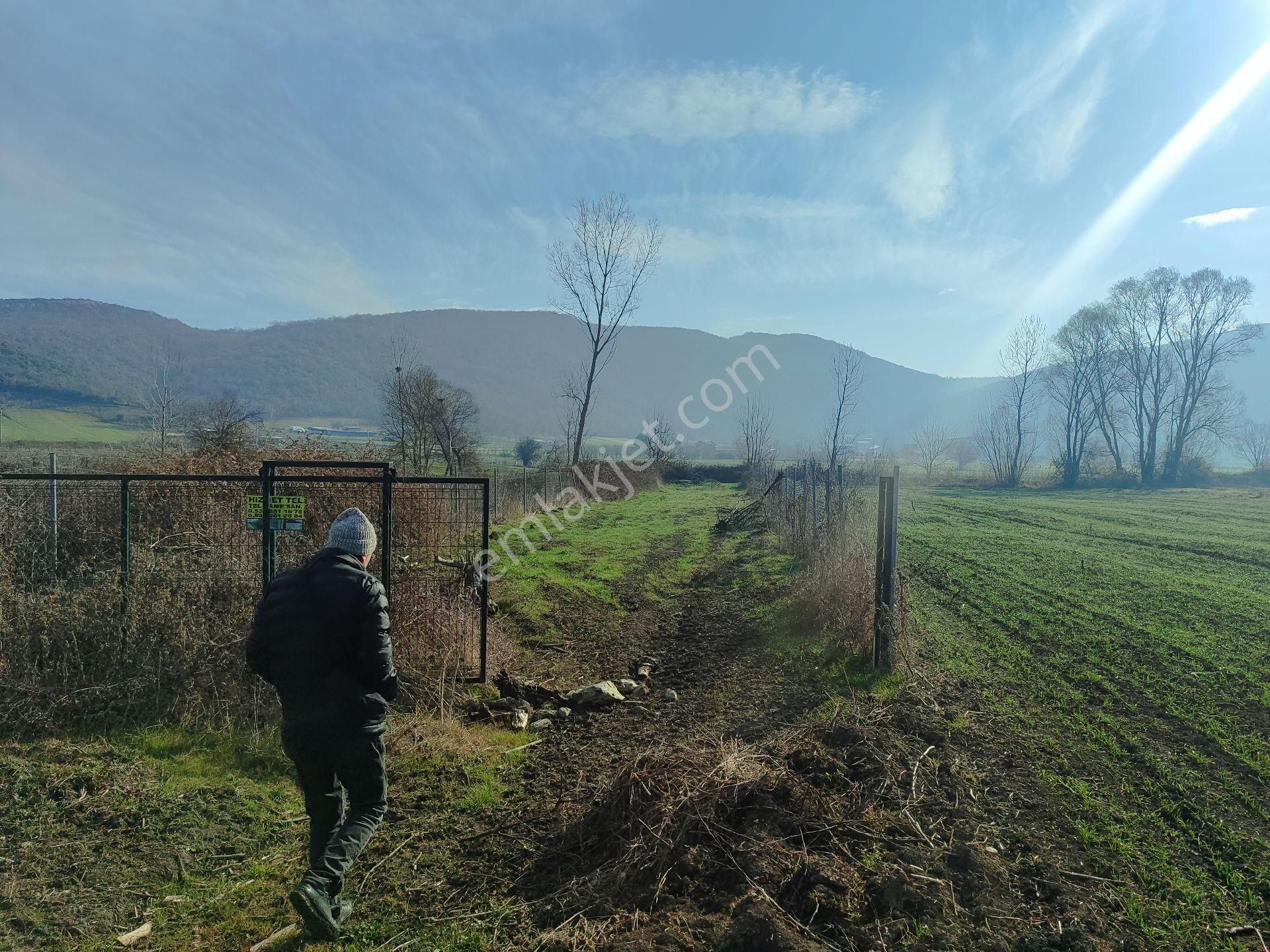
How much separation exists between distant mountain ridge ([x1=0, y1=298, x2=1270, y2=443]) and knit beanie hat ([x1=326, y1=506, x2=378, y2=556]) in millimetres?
87087

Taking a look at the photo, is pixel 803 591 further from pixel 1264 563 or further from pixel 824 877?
pixel 1264 563

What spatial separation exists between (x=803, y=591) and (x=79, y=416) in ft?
269

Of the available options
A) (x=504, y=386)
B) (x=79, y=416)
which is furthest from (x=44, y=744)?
(x=504, y=386)

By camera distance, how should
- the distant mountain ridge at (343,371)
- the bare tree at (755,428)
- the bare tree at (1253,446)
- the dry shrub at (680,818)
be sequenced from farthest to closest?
the distant mountain ridge at (343,371) → the bare tree at (1253,446) → the bare tree at (755,428) → the dry shrub at (680,818)

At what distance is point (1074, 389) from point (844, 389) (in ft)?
165

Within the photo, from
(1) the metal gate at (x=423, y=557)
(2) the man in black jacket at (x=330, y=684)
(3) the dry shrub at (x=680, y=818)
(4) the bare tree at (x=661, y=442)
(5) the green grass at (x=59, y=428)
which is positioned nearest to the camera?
(2) the man in black jacket at (x=330, y=684)

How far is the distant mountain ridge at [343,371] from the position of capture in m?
108

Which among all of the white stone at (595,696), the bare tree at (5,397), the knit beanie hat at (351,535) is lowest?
the white stone at (595,696)

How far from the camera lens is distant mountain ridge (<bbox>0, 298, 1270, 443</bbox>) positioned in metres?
108

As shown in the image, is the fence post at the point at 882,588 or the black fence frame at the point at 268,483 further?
the fence post at the point at 882,588

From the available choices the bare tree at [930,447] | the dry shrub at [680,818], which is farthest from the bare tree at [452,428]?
the bare tree at [930,447]

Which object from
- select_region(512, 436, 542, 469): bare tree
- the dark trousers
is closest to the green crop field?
the dark trousers

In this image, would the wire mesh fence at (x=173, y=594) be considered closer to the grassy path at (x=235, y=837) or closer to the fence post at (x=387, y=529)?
the fence post at (x=387, y=529)

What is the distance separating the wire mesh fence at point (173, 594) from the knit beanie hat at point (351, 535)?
8.56 feet
